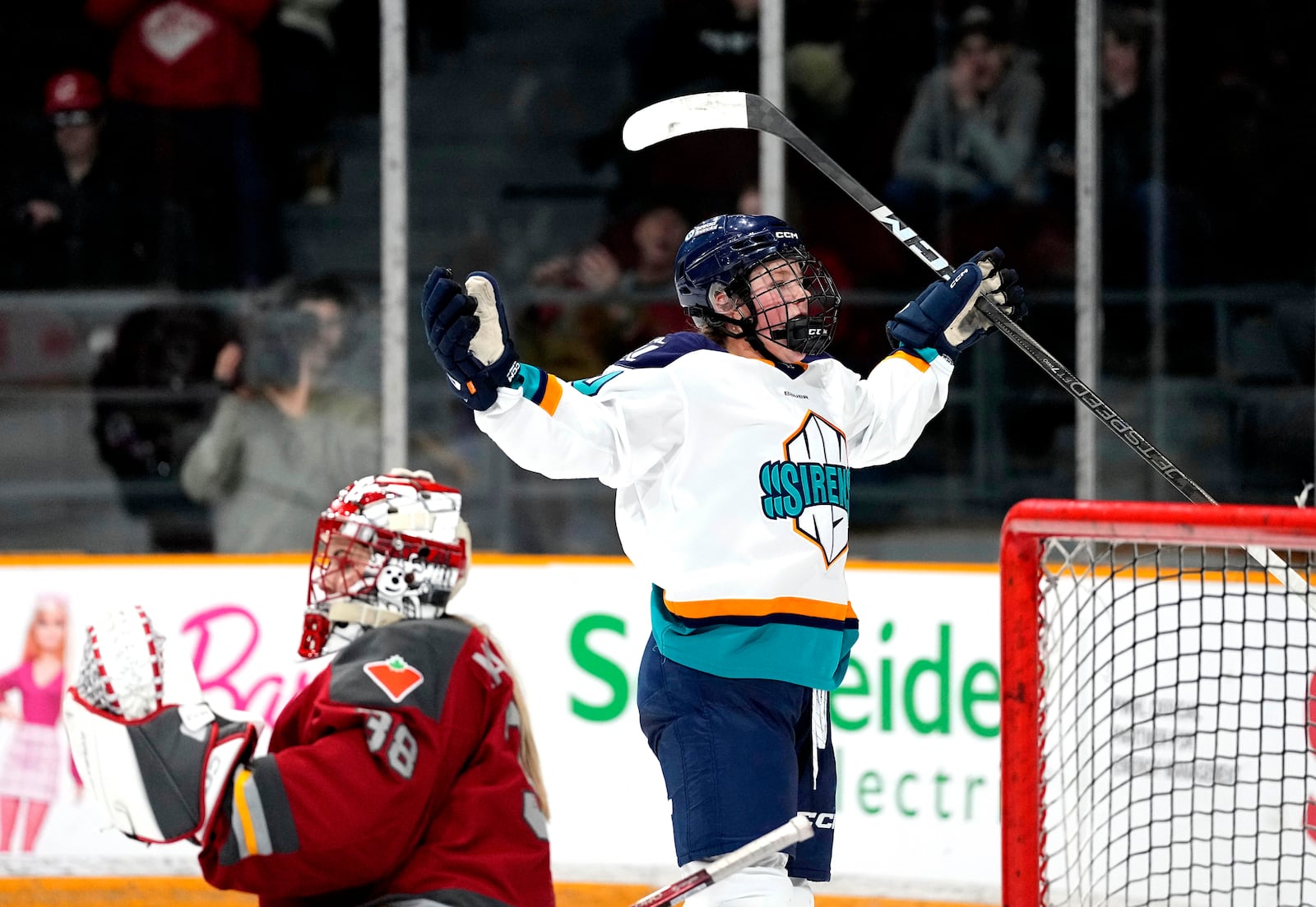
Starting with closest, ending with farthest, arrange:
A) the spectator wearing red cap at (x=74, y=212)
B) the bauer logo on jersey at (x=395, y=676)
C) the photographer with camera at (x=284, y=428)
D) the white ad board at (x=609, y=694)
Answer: the bauer logo on jersey at (x=395, y=676) → the white ad board at (x=609, y=694) → the photographer with camera at (x=284, y=428) → the spectator wearing red cap at (x=74, y=212)

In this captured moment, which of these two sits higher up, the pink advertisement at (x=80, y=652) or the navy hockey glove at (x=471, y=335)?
the navy hockey glove at (x=471, y=335)

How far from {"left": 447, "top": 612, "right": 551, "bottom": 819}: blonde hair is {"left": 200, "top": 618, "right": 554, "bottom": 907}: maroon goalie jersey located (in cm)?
1

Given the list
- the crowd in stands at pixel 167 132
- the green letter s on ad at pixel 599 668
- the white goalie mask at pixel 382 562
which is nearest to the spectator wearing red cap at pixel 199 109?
the crowd in stands at pixel 167 132

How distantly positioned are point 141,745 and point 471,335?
67cm

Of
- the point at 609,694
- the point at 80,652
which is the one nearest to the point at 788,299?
the point at 609,694

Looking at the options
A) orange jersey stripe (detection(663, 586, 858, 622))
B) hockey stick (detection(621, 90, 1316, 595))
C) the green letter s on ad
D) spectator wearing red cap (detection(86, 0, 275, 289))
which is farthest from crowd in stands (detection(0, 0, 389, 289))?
orange jersey stripe (detection(663, 586, 858, 622))

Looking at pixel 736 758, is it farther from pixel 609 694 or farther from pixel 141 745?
pixel 609 694

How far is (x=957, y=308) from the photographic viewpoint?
98.0 inches

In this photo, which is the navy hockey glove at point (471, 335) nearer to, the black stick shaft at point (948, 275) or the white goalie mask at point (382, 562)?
the white goalie mask at point (382, 562)

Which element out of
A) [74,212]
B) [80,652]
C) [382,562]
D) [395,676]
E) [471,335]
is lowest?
[80,652]

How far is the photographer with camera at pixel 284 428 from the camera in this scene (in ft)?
14.8

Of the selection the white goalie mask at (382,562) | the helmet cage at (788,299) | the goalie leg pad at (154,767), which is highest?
the helmet cage at (788,299)

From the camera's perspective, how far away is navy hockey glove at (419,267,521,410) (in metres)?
2.00

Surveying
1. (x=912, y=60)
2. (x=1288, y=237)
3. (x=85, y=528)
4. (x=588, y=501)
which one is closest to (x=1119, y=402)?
(x=1288, y=237)
